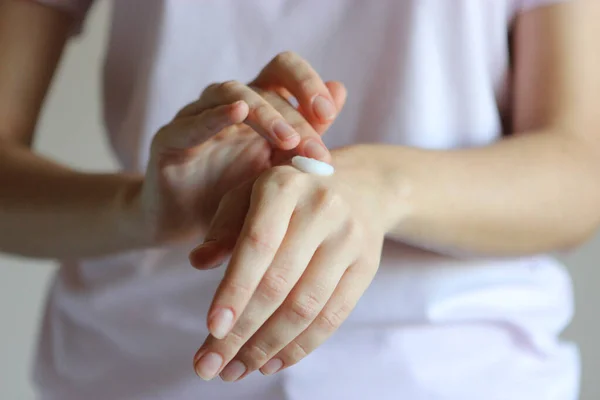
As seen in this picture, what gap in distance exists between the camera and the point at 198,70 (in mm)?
621

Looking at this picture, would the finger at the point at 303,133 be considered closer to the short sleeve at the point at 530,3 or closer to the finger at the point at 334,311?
the finger at the point at 334,311

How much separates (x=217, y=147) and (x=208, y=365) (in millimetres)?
166

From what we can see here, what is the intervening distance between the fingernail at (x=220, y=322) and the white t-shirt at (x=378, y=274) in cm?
20

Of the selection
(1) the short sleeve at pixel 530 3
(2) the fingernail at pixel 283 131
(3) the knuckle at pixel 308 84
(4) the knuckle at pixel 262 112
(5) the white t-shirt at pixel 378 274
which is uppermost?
(1) the short sleeve at pixel 530 3

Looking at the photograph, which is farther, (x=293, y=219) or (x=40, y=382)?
(x=40, y=382)

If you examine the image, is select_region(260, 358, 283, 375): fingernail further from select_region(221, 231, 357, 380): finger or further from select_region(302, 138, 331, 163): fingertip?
select_region(302, 138, 331, 163): fingertip

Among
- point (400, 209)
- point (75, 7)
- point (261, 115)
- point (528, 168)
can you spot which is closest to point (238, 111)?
point (261, 115)

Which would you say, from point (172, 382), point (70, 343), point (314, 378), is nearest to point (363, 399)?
point (314, 378)

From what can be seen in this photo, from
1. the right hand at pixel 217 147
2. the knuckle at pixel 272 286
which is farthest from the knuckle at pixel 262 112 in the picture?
the knuckle at pixel 272 286

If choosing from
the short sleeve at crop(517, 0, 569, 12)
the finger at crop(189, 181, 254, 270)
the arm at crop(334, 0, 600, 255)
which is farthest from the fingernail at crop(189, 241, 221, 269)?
the short sleeve at crop(517, 0, 569, 12)

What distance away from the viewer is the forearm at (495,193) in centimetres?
48

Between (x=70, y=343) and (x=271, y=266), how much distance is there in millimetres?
357

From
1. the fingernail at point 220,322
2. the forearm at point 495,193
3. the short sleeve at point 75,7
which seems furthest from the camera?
the short sleeve at point 75,7

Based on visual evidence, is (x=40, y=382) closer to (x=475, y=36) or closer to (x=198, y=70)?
(x=198, y=70)
